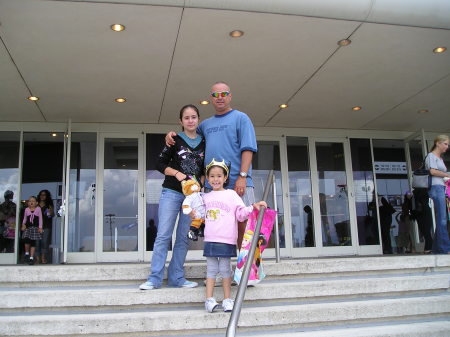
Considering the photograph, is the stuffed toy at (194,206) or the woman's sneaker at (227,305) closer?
the woman's sneaker at (227,305)

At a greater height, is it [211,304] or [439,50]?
[439,50]

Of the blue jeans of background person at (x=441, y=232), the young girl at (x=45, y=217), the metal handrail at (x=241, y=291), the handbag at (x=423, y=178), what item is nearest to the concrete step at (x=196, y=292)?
the metal handrail at (x=241, y=291)

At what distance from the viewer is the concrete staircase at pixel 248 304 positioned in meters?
2.94

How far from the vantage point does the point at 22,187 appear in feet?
26.3

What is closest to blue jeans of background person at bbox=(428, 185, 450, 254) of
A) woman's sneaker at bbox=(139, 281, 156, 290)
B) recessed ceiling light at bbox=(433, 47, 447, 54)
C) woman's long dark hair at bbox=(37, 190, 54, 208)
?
recessed ceiling light at bbox=(433, 47, 447, 54)

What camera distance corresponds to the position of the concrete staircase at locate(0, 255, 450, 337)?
2.94m

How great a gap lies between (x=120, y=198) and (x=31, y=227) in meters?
1.63

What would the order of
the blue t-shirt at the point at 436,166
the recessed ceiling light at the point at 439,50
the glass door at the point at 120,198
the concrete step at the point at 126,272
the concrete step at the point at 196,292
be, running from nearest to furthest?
1. the concrete step at the point at 196,292
2. the concrete step at the point at 126,272
3. the blue t-shirt at the point at 436,166
4. the recessed ceiling light at the point at 439,50
5. the glass door at the point at 120,198

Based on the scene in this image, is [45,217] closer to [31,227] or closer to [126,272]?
[31,227]

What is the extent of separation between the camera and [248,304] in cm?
330

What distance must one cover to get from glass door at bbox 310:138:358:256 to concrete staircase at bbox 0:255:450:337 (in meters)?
4.74

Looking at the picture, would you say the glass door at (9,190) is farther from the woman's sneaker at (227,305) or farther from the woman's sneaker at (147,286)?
the woman's sneaker at (227,305)

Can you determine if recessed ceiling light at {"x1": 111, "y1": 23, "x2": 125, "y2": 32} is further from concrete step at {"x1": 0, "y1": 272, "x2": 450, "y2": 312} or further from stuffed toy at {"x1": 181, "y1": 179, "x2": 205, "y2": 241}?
concrete step at {"x1": 0, "y1": 272, "x2": 450, "y2": 312}

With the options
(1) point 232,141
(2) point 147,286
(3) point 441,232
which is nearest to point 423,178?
(3) point 441,232
